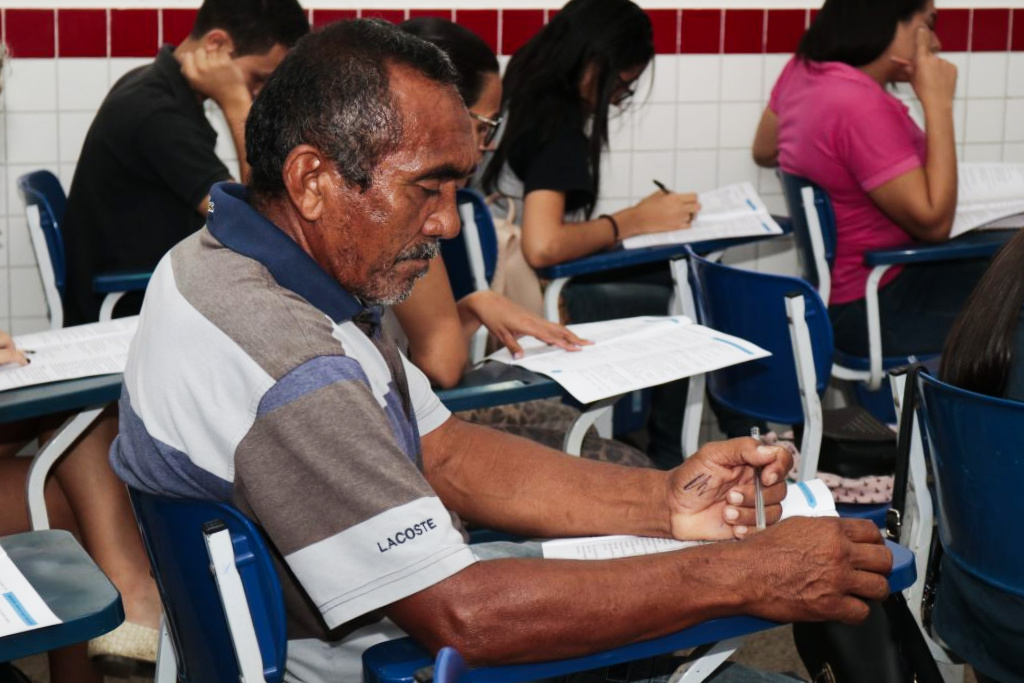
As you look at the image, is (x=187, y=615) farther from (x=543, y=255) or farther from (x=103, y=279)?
(x=543, y=255)

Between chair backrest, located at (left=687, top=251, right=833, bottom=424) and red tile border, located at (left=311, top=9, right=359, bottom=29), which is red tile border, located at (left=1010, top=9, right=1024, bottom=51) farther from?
red tile border, located at (left=311, top=9, right=359, bottom=29)

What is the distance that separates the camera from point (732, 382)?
3.11 metres

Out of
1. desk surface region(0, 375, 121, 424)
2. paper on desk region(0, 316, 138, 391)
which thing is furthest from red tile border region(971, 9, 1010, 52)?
desk surface region(0, 375, 121, 424)

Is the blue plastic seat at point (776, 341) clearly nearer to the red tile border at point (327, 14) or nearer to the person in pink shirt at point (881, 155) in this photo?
the person in pink shirt at point (881, 155)

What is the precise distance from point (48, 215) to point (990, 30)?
10.2 ft

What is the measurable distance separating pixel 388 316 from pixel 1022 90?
2.99m

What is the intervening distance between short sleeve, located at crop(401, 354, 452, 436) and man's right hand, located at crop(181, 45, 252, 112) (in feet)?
5.56

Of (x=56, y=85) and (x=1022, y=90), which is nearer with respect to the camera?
(x=56, y=85)

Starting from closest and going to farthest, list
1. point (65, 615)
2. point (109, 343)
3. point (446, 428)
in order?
1. point (65, 615)
2. point (446, 428)
3. point (109, 343)

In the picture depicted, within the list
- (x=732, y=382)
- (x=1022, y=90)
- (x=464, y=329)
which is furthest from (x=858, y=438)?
(x=1022, y=90)

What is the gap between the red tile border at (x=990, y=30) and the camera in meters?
A: 4.52

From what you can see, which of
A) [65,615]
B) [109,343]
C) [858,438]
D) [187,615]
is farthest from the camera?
[858,438]

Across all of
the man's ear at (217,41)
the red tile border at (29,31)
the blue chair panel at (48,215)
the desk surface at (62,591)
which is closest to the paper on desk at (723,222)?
the man's ear at (217,41)

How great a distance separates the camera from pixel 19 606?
1292mm
